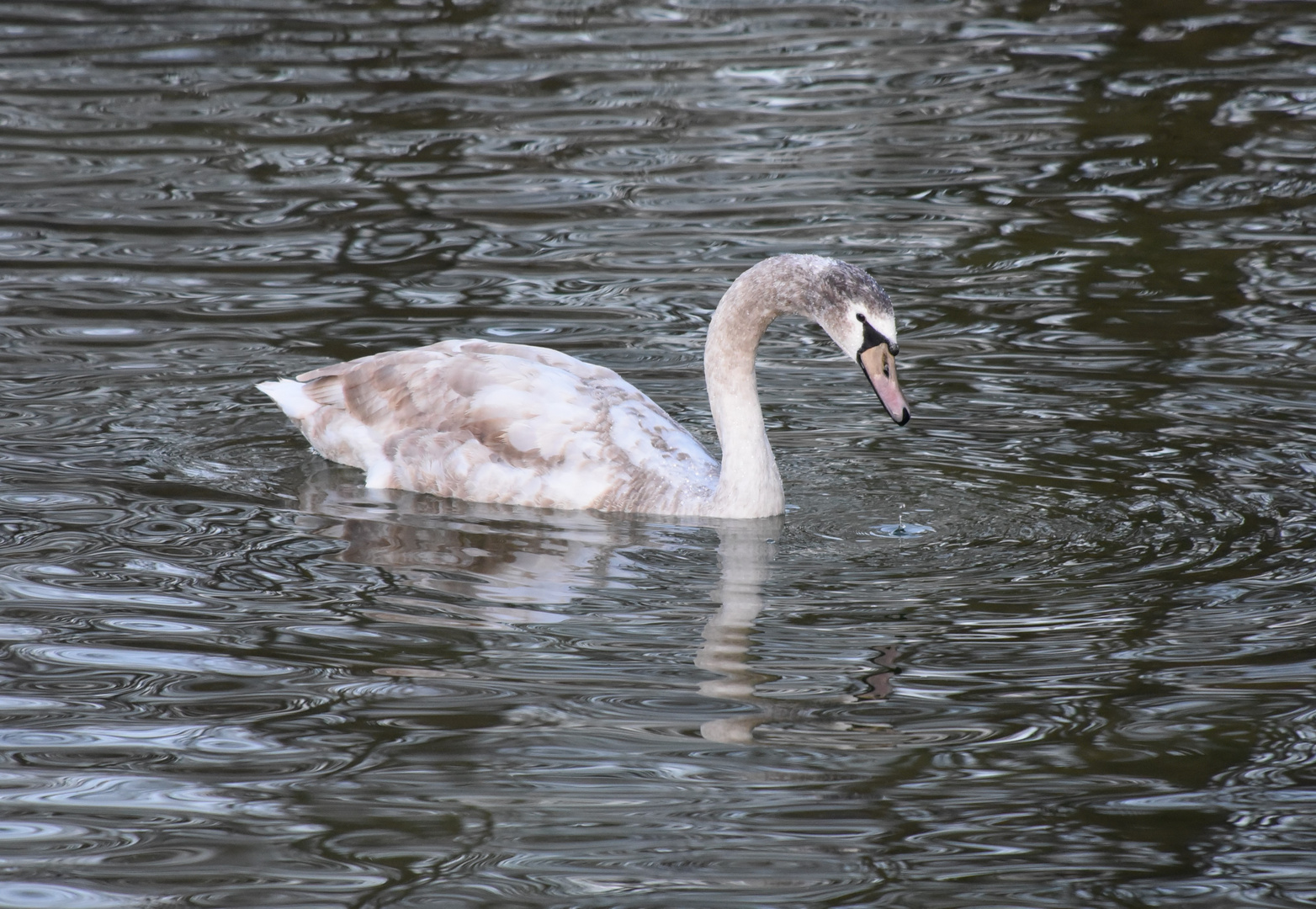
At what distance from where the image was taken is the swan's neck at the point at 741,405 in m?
8.32

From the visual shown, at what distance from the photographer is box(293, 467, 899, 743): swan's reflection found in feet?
21.5

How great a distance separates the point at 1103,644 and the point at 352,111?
10.3m

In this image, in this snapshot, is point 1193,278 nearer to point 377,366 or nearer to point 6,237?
point 377,366

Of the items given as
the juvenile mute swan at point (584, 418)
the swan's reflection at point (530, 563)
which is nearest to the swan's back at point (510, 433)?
the juvenile mute swan at point (584, 418)

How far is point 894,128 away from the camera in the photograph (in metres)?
15.1

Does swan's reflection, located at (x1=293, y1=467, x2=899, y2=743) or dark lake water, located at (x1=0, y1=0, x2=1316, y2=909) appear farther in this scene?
swan's reflection, located at (x1=293, y1=467, x2=899, y2=743)

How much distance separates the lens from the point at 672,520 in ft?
27.9

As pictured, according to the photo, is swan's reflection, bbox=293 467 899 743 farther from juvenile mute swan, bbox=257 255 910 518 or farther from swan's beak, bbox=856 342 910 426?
swan's beak, bbox=856 342 910 426

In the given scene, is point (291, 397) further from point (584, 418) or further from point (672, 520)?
point (672, 520)

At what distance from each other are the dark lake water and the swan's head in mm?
661

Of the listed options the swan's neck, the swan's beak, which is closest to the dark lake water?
the swan's neck

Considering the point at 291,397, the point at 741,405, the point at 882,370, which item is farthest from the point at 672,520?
the point at 291,397

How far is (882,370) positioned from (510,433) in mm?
1842

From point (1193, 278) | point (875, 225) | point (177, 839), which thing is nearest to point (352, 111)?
point (875, 225)
